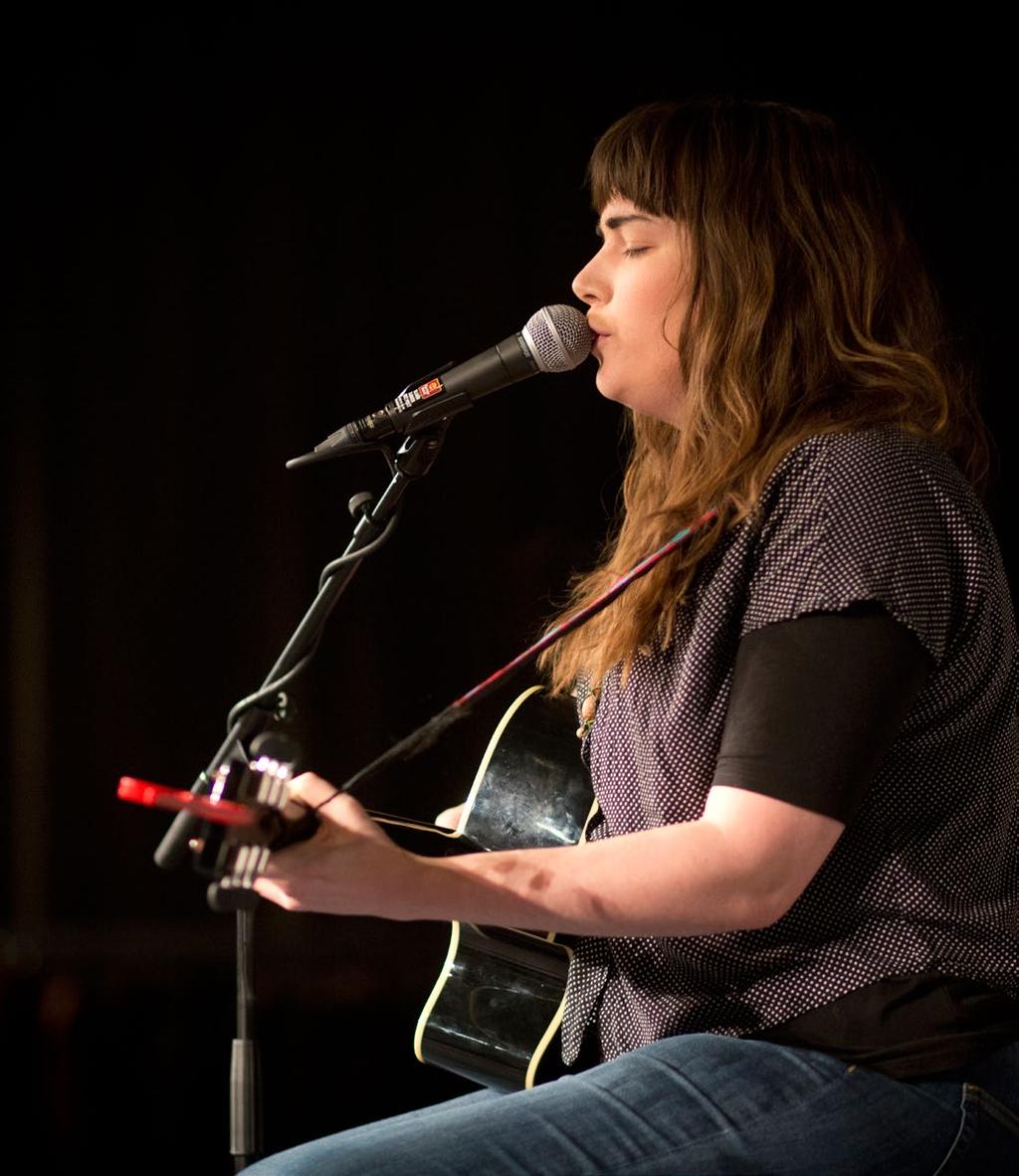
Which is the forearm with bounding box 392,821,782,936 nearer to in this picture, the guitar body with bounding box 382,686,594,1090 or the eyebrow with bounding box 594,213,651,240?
the guitar body with bounding box 382,686,594,1090

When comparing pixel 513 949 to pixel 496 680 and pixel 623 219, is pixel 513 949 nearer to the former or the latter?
pixel 496 680

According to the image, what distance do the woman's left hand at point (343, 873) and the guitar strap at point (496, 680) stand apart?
53 mm

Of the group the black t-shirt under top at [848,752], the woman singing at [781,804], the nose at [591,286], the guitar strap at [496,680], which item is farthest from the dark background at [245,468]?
the black t-shirt under top at [848,752]

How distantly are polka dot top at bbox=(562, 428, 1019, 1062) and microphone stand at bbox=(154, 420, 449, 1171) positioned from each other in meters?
0.32

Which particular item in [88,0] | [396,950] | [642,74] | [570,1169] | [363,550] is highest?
[88,0]

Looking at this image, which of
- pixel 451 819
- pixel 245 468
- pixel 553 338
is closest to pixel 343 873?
Result: pixel 553 338

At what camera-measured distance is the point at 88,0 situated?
273cm

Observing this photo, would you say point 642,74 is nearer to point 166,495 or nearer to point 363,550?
point 166,495

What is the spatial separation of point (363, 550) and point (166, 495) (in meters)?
1.61

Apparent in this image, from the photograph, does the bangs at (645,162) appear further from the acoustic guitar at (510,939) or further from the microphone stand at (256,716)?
the acoustic guitar at (510,939)

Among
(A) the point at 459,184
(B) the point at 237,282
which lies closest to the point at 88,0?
(B) the point at 237,282

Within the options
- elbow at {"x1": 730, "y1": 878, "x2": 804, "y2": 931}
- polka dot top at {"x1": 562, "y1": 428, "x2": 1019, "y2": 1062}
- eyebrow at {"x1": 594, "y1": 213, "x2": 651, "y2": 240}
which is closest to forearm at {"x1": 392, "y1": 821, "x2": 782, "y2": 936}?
elbow at {"x1": 730, "y1": 878, "x2": 804, "y2": 931}

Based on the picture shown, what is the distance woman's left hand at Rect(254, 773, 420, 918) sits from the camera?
0.97m

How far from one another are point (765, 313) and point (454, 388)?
0.32 m
